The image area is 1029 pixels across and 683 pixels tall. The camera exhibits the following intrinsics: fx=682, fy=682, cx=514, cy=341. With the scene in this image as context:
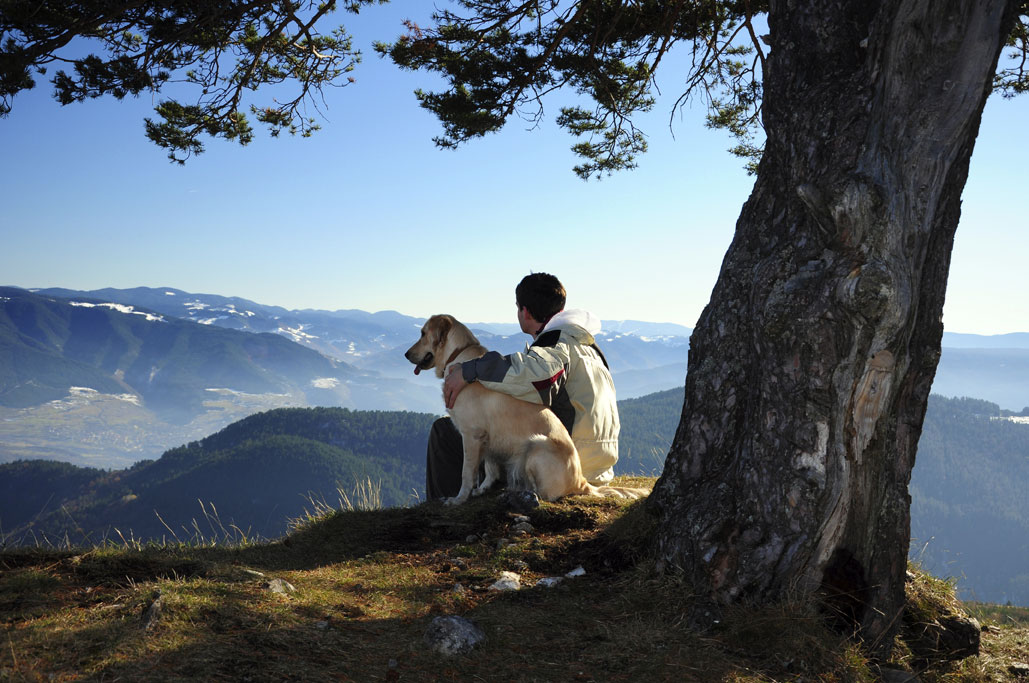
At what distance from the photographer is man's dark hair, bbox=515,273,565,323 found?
714cm

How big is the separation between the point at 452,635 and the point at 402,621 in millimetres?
473

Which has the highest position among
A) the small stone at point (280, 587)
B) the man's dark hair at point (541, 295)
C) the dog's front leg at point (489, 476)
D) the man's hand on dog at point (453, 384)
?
the man's dark hair at point (541, 295)

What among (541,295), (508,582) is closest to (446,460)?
(541,295)

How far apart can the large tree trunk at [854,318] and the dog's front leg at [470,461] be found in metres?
2.75

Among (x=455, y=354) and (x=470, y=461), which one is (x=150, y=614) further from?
(x=455, y=354)

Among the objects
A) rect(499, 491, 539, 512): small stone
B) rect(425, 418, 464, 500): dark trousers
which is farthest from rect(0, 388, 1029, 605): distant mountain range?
rect(499, 491, 539, 512): small stone

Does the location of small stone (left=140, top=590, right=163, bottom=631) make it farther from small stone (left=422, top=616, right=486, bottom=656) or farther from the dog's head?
the dog's head

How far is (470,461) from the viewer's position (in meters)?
6.66

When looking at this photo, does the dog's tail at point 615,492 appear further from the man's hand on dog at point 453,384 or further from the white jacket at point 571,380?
the man's hand on dog at point 453,384

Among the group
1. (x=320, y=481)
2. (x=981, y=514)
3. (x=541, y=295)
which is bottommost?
(x=981, y=514)

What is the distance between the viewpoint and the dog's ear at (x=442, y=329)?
22.7ft

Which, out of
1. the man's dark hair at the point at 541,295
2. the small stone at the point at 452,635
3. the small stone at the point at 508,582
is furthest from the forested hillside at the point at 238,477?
the small stone at the point at 452,635

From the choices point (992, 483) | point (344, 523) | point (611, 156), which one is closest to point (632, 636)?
point (344, 523)

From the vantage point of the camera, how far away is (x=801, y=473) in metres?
3.81
